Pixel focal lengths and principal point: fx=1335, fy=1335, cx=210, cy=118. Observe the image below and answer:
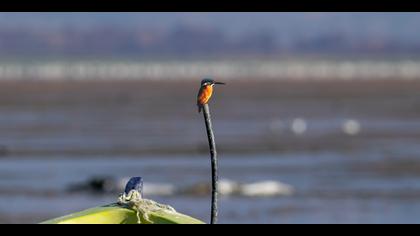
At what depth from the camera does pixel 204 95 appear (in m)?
4.33

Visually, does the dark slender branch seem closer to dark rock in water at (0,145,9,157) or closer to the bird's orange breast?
the bird's orange breast

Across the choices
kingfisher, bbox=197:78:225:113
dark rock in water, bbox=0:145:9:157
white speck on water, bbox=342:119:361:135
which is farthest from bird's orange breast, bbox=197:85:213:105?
white speck on water, bbox=342:119:361:135

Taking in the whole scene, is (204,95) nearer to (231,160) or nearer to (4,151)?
(231,160)

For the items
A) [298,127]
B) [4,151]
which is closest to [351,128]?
[298,127]

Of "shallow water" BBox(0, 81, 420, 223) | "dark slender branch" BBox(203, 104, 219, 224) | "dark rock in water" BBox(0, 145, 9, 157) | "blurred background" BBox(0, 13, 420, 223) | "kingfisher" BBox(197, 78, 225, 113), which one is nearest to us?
"dark slender branch" BBox(203, 104, 219, 224)

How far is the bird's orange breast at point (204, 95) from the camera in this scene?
4312 millimetres

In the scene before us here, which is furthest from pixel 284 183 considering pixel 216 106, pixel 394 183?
pixel 216 106

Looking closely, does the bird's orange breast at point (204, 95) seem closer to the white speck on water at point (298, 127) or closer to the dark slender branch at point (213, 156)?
the dark slender branch at point (213, 156)

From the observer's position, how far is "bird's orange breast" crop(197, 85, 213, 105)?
431cm
